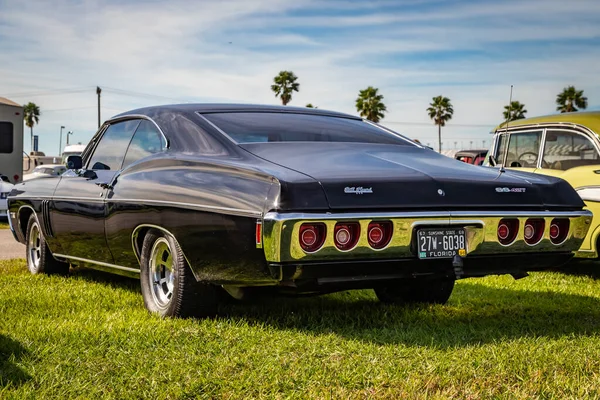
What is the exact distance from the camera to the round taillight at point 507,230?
4879 mm

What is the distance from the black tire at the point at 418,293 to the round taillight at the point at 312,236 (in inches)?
69.6

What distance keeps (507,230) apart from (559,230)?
0.45 meters

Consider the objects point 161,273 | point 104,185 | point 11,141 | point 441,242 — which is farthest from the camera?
point 11,141

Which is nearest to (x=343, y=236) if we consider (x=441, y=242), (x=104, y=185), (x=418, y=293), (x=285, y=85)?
(x=441, y=242)

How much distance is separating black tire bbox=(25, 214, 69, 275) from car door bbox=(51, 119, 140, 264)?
532 mm

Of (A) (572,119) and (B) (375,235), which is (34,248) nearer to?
(B) (375,235)

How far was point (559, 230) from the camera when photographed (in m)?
5.16

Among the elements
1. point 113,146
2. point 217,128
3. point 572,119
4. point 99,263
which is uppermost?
point 572,119

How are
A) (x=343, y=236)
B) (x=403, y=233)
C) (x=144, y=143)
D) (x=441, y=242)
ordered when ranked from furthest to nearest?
(x=144, y=143) → (x=441, y=242) → (x=403, y=233) → (x=343, y=236)

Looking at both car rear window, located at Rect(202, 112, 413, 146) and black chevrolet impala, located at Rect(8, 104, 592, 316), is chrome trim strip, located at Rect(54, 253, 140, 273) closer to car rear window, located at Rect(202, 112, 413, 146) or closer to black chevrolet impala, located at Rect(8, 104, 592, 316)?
black chevrolet impala, located at Rect(8, 104, 592, 316)

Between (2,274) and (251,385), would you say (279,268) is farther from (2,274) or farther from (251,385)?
(2,274)

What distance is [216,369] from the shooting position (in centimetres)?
403

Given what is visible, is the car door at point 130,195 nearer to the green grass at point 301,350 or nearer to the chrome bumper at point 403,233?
the green grass at point 301,350

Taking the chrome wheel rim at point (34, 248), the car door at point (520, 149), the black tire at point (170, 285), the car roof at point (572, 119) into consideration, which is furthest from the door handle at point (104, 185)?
the car roof at point (572, 119)
